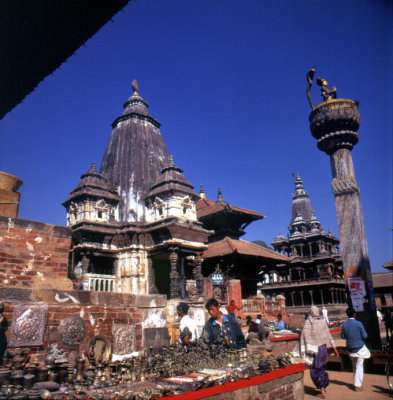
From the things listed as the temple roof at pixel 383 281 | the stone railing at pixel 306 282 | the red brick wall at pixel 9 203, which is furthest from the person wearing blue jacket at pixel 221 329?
the temple roof at pixel 383 281

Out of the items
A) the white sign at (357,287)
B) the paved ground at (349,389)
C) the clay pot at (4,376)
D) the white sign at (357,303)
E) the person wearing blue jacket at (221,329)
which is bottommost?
the paved ground at (349,389)

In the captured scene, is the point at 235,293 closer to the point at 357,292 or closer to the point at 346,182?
the point at 357,292

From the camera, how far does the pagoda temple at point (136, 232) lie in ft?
56.2

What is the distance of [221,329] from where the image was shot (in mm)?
5824

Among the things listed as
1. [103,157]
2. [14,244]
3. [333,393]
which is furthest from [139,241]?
[333,393]

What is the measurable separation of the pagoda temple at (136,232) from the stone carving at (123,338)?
10.0 metres

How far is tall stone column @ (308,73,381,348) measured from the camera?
31.2 feet

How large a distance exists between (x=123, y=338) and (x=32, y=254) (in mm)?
2389

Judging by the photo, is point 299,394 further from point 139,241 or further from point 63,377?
point 139,241

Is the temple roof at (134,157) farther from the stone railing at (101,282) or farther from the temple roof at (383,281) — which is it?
the temple roof at (383,281)

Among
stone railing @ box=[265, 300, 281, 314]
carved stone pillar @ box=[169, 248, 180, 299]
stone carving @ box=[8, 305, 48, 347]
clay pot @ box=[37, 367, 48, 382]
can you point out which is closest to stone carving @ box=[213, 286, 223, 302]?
carved stone pillar @ box=[169, 248, 180, 299]

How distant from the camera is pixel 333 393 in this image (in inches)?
248

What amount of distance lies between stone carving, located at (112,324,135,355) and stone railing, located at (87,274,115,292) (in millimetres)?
10787

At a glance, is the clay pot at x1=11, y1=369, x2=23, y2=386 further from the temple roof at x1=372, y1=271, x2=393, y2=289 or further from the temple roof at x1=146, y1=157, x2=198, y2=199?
the temple roof at x1=372, y1=271, x2=393, y2=289
